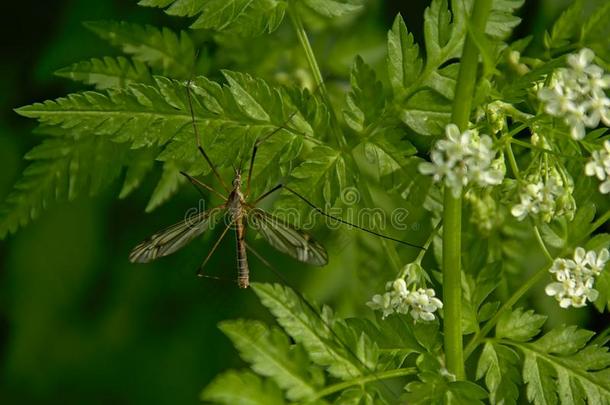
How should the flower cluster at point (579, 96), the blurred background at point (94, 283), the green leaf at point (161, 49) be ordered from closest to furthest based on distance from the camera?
the flower cluster at point (579, 96) → the green leaf at point (161, 49) → the blurred background at point (94, 283)

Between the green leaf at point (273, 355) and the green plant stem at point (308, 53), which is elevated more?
the green plant stem at point (308, 53)

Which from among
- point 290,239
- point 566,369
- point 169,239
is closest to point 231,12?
point 290,239

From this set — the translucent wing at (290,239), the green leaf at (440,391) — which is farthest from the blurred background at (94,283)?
the green leaf at (440,391)

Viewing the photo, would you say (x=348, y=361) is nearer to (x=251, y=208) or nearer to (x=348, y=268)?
(x=251, y=208)

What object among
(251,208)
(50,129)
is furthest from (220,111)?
(50,129)

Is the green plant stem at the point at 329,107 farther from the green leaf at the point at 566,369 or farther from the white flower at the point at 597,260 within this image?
the white flower at the point at 597,260

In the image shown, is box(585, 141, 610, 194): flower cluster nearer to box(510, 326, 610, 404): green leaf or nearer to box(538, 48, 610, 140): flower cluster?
box(538, 48, 610, 140): flower cluster
